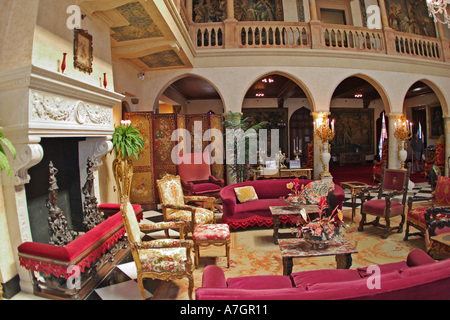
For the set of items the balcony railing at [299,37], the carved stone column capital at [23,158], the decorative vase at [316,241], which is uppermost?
the balcony railing at [299,37]

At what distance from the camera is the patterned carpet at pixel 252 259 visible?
10.3ft

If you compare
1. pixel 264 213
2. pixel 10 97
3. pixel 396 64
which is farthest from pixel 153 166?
pixel 396 64

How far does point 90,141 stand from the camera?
462cm

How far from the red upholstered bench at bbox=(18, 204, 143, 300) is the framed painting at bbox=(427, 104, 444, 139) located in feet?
52.2

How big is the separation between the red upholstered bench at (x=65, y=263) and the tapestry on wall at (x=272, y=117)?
11.8m

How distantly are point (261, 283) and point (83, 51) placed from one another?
377cm

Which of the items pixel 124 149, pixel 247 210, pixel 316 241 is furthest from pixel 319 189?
pixel 124 149

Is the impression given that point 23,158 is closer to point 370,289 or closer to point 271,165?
point 370,289

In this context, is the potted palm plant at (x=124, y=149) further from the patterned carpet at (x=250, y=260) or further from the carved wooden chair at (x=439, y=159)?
the carved wooden chair at (x=439, y=159)

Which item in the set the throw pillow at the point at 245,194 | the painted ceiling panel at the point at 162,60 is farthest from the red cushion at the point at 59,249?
the painted ceiling panel at the point at 162,60

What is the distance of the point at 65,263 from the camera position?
2.79 metres

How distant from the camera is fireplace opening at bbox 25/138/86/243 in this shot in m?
3.60
